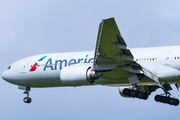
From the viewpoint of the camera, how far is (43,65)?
30062 mm

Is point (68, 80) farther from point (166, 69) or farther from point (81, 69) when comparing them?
point (166, 69)

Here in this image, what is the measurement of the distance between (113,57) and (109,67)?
43.7 inches

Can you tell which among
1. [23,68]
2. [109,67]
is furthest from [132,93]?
[23,68]

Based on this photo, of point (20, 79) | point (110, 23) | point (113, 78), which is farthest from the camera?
point (20, 79)

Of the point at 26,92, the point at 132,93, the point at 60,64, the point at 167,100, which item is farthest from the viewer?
the point at 26,92

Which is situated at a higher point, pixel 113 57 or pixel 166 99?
pixel 113 57

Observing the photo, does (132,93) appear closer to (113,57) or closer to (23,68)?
(113,57)

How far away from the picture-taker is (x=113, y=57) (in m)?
24.2

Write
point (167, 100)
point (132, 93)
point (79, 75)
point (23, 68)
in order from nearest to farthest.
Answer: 1. point (79, 75)
2. point (132, 93)
3. point (167, 100)
4. point (23, 68)

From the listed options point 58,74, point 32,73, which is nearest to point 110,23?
point 58,74

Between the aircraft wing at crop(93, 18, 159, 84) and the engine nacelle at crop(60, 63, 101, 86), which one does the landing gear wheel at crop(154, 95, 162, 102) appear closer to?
the aircraft wing at crop(93, 18, 159, 84)

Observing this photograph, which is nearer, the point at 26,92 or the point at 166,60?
the point at 166,60

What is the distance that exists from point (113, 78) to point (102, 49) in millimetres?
4033

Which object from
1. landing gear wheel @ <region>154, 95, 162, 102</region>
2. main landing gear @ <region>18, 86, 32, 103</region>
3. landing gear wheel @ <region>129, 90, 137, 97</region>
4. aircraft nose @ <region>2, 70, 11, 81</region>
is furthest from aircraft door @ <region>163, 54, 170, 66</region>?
aircraft nose @ <region>2, 70, 11, 81</region>
